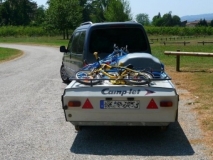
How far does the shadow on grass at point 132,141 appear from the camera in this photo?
18.5 feet

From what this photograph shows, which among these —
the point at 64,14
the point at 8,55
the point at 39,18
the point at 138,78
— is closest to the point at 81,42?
the point at 138,78

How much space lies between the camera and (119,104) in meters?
5.87

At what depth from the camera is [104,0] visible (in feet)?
399

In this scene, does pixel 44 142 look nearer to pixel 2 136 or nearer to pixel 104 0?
pixel 2 136

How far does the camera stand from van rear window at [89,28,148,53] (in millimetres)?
8891

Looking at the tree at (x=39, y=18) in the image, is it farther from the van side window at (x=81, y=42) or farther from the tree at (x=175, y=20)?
the van side window at (x=81, y=42)

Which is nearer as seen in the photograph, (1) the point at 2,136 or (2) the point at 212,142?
(2) the point at 212,142

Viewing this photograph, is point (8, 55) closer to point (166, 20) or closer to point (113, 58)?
point (113, 58)

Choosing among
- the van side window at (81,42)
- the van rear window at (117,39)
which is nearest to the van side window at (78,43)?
the van side window at (81,42)

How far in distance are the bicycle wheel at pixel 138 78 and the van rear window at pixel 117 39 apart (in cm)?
262

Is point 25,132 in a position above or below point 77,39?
below

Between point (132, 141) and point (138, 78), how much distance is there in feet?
3.36

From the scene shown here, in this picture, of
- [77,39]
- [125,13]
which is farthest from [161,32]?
[77,39]

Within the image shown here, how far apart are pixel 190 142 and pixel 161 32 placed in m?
81.1
